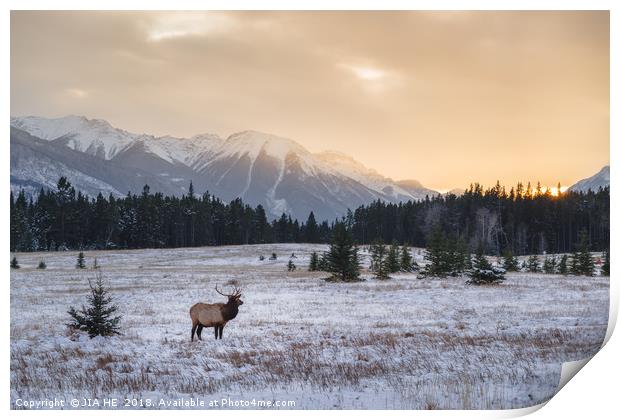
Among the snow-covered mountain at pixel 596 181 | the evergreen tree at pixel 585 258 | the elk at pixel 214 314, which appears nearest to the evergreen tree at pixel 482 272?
the evergreen tree at pixel 585 258

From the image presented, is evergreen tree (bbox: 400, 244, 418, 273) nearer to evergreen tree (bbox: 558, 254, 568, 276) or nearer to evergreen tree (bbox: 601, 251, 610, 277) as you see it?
evergreen tree (bbox: 558, 254, 568, 276)

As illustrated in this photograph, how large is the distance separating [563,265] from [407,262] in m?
5.69

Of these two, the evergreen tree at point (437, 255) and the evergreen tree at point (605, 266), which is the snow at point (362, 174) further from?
the evergreen tree at point (605, 266)

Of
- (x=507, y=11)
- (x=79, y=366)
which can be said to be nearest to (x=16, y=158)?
(x=79, y=366)

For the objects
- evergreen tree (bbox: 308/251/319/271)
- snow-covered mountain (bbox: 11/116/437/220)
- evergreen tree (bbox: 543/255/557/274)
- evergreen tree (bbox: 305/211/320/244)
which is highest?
snow-covered mountain (bbox: 11/116/437/220)

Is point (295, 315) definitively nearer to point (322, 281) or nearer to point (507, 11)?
point (322, 281)

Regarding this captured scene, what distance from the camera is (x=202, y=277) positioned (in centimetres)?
1421

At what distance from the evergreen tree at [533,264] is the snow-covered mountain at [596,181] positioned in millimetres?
4532

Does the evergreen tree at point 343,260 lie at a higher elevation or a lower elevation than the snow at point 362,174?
lower

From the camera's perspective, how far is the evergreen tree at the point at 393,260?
1768 centimetres

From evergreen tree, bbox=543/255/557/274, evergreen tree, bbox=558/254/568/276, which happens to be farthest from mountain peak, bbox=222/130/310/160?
evergreen tree, bbox=543/255/557/274

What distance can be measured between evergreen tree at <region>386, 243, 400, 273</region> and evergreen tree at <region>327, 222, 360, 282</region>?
1.25 meters

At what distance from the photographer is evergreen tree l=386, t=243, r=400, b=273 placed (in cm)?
1768
